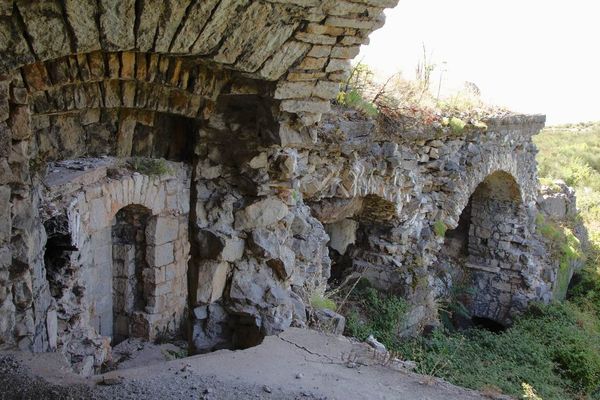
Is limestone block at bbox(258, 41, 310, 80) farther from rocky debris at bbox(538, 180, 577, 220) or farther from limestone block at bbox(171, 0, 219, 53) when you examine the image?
rocky debris at bbox(538, 180, 577, 220)

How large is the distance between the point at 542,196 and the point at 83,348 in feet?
36.3

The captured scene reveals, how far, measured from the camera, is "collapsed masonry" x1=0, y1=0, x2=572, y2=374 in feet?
10.2

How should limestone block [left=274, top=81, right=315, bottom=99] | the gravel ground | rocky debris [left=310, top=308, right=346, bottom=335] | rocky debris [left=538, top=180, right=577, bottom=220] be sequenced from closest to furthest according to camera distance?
the gravel ground, limestone block [left=274, top=81, right=315, bottom=99], rocky debris [left=310, top=308, right=346, bottom=335], rocky debris [left=538, top=180, right=577, bottom=220]

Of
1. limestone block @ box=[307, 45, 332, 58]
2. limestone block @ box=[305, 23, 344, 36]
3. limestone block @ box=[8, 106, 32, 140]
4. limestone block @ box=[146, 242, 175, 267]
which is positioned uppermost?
limestone block @ box=[305, 23, 344, 36]

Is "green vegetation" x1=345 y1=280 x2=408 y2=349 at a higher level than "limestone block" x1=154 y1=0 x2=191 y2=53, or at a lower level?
lower

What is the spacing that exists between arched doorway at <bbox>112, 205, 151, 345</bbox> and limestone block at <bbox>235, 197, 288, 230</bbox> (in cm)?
341

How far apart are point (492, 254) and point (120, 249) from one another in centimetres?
753

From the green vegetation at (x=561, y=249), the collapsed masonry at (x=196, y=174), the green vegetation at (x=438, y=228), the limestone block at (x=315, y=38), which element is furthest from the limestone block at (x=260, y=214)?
the green vegetation at (x=561, y=249)

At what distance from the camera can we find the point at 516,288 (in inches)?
474

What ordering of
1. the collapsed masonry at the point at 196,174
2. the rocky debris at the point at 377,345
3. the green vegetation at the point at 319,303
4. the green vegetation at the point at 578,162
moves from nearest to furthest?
the collapsed masonry at the point at 196,174, the rocky debris at the point at 377,345, the green vegetation at the point at 319,303, the green vegetation at the point at 578,162

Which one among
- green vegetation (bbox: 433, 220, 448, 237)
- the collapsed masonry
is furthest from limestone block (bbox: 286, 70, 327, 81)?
green vegetation (bbox: 433, 220, 448, 237)

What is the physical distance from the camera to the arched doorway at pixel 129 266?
7.95m

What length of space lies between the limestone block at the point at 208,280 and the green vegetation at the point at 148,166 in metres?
3.16

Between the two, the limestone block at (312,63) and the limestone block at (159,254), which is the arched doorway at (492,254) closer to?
the limestone block at (159,254)
